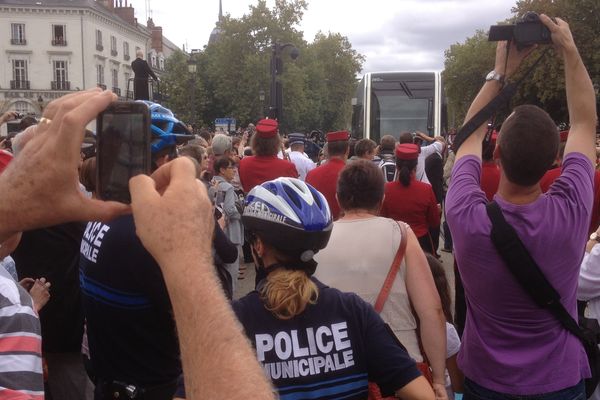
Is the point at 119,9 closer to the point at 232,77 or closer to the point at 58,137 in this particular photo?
the point at 232,77

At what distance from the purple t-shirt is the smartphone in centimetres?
151

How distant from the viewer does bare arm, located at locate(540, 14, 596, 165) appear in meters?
2.53

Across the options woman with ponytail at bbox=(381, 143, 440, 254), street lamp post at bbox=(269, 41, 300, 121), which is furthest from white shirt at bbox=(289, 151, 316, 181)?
street lamp post at bbox=(269, 41, 300, 121)

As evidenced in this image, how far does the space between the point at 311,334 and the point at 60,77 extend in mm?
63003

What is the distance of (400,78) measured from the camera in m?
15.4

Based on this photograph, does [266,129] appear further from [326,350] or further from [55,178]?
[55,178]

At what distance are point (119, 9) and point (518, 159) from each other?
71047 millimetres

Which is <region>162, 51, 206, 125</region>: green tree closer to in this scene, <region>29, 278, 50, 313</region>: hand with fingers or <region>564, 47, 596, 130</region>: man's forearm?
<region>29, 278, 50, 313</region>: hand with fingers

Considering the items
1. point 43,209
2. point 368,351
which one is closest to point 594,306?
point 368,351

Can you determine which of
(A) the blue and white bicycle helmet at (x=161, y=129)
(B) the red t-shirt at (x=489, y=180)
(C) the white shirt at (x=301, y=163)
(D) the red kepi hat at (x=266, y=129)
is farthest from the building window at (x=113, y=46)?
(A) the blue and white bicycle helmet at (x=161, y=129)

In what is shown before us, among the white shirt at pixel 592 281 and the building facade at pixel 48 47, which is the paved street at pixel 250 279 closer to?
the white shirt at pixel 592 281

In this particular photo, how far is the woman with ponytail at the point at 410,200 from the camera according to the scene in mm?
5688

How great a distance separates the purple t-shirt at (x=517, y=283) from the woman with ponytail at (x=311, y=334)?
0.58m

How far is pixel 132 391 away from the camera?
2609 mm
